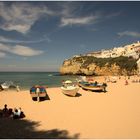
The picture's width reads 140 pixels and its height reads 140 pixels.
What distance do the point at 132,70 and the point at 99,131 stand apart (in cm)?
6666

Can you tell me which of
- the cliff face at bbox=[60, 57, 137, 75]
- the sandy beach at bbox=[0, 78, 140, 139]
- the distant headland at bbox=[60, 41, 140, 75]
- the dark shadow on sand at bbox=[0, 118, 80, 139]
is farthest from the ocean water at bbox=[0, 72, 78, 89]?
the dark shadow on sand at bbox=[0, 118, 80, 139]

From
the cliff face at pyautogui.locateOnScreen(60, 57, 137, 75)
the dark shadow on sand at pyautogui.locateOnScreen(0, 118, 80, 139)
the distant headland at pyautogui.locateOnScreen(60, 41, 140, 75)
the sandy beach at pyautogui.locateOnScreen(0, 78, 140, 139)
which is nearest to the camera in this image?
the dark shadow on sand at pyautogui.locateOnScreen(0, 118, 80, 139)

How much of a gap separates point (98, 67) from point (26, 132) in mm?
74276

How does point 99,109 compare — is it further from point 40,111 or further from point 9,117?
point 9,117

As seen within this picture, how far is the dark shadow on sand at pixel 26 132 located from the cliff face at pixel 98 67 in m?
66.9

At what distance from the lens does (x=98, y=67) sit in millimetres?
81938

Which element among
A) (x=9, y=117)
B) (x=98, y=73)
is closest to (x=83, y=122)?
(x=9, y=117)

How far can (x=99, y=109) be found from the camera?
14.2m

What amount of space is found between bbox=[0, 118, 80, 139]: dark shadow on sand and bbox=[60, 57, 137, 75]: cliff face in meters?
66.9

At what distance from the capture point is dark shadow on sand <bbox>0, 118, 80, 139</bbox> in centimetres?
891

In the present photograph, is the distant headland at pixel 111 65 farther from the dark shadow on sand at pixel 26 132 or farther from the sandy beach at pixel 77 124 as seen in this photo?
the dark shadow on sand at pixel 26 132

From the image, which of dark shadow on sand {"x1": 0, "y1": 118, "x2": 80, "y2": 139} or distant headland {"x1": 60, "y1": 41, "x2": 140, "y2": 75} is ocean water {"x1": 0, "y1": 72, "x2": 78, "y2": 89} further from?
dark shadow on sand {"x1": 0, "y1": 118, "x2": 80, "y2": 139}

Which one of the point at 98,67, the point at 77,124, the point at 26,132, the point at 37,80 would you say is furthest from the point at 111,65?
the point at 26,132

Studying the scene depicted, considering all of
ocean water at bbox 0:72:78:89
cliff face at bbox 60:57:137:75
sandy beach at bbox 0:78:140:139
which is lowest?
sandy beach at bbox 0:78:140:139
